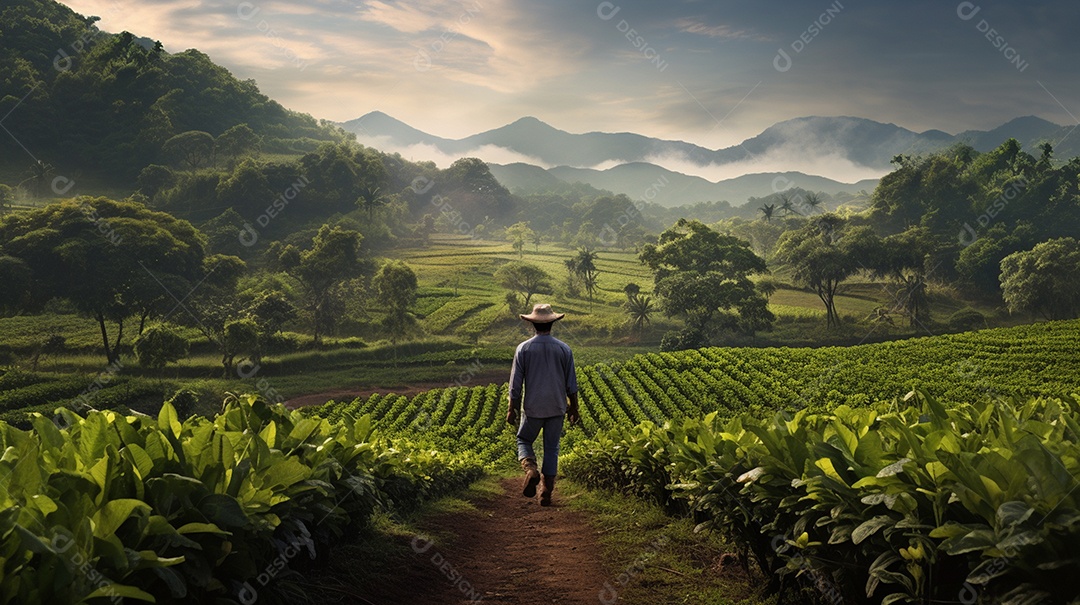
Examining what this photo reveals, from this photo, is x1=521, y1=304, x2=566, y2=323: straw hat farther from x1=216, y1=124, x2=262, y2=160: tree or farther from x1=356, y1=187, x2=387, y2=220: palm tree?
x1=216, y1=124, x2=262, y2=160: tree

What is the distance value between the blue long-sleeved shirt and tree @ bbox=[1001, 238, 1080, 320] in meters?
71.3

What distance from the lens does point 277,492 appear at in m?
3.22

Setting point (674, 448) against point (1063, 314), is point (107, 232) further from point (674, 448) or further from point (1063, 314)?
point (1063, 314)

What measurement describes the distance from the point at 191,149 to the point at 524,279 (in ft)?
170

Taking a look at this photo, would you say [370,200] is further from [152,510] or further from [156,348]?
[152,510]

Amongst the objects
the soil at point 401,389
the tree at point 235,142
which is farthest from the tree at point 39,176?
the soil at point 401,389

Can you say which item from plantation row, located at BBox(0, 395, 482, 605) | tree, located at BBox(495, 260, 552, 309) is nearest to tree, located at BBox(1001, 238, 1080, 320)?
tree, located at BBox(495, 260, 552, 309)

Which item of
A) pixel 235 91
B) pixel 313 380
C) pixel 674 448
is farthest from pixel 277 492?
pixel 235 91

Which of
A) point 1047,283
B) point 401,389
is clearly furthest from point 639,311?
point 1047,283

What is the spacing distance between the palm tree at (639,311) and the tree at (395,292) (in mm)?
22394

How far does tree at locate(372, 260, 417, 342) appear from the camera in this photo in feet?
231

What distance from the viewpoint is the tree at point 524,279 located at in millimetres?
93000

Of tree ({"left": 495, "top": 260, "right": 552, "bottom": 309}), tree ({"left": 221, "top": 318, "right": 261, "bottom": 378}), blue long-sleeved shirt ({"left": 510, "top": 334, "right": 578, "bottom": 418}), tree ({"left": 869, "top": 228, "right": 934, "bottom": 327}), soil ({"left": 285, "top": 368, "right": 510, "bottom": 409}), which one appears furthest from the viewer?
tree ({"left": 495, "top": 260, "right": 552, "bottom": 309})

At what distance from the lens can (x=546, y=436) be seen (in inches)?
289
